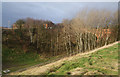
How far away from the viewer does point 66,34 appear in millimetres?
30828

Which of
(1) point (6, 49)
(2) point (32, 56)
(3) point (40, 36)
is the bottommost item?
(2) point (32, 56)

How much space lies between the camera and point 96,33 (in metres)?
29.4

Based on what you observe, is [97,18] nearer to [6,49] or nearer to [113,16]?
[113,16]

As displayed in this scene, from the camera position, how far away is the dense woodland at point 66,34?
27.0 m

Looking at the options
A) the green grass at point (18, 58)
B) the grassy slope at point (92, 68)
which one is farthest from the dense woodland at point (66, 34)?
the grassy slope at point (92, 68)

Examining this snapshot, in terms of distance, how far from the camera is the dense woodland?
27.0 metres

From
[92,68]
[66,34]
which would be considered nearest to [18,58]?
[66,34]

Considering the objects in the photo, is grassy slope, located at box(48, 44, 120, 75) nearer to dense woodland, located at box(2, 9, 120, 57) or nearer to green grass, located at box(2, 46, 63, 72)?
green grass, located at box(2, 46, 63, 72)

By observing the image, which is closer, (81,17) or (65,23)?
(81,17)

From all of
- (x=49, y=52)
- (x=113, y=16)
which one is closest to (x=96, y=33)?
(x=113, y=16)

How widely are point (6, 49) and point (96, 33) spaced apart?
28044mm

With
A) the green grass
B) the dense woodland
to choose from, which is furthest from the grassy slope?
the dense woodland

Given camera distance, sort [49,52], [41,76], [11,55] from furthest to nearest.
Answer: [49,52], [11,55], [41,76]

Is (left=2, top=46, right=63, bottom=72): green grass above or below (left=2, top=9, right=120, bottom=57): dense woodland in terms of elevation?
below
